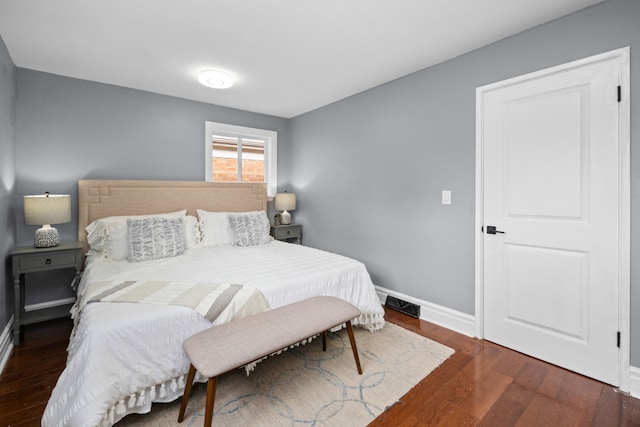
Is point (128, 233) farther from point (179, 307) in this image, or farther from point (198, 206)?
point (179, 307)

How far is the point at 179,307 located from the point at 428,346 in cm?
192

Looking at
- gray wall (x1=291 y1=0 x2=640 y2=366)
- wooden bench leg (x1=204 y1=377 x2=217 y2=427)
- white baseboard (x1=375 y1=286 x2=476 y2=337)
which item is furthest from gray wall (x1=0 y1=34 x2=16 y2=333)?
white baseboard (x1=375 y1=286 x2=476 y2=337)

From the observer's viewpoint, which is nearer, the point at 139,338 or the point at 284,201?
the point at 139,338

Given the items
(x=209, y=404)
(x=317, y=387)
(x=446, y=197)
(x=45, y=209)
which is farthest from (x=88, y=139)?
(x=446, y=197)

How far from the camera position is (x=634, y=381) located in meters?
1.79

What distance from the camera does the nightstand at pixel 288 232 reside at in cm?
426

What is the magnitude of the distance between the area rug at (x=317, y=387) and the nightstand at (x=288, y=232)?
6.78ft

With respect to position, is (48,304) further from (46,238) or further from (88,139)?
(88,139)

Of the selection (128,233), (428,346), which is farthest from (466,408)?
(128,233)

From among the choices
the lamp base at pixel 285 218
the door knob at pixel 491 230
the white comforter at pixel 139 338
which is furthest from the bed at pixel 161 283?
the door knob at pixel 491 230

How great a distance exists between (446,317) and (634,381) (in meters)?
1.20

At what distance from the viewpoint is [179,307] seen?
1.72 m

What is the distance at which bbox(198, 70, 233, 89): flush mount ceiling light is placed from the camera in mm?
2891

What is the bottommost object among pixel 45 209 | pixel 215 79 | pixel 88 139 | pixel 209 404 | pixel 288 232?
pixel 209 404
